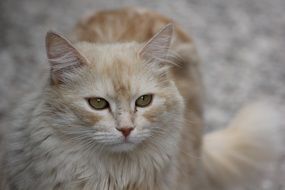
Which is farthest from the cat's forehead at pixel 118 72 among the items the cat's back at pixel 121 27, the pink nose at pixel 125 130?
the cat's back at pixel 121 27

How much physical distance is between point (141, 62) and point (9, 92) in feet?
7.23

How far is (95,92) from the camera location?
242cm

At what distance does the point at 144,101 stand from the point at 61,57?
381 mm

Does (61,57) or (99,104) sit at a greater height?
(61,57)

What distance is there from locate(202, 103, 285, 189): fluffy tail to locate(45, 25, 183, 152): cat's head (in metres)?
1.26

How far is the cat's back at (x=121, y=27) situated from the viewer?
129 inches

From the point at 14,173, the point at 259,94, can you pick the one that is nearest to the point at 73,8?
the point at 259,94

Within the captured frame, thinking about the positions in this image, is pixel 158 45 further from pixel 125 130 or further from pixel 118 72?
pixel 125 130

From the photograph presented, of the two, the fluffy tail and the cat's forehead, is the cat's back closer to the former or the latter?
the cat's forehead

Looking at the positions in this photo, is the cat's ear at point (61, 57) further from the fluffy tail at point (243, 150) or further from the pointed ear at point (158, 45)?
the fluffy tail at point (243, 150)

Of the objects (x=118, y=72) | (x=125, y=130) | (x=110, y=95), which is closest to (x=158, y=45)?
(x=118, y=72)

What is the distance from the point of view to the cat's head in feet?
7.82

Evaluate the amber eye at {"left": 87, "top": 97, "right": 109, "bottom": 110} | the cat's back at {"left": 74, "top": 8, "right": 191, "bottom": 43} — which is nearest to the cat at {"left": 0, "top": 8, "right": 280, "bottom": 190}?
the amber eye at {"left": 87, "top": 97, "right": 109, "bottom": 110}

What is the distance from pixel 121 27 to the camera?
3.30 metres
